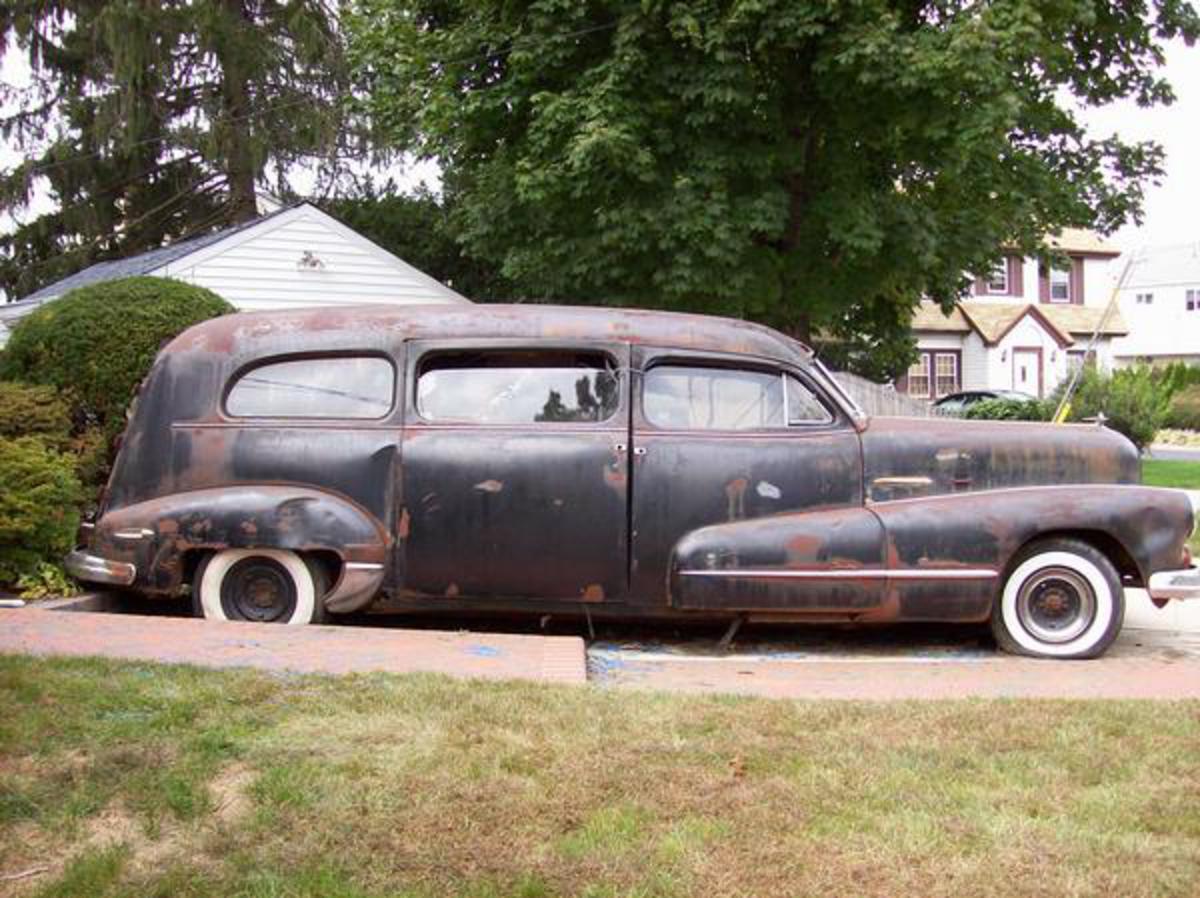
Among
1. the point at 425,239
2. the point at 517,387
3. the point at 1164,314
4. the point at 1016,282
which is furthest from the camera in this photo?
the point at 1164,314

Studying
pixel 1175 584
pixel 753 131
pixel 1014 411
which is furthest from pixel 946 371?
pixel 1175 584

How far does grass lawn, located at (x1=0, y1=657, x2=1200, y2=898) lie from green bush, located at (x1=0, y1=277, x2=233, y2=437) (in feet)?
13.8

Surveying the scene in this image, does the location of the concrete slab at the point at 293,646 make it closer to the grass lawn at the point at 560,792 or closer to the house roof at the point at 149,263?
the grass lawn at the point at 560,792

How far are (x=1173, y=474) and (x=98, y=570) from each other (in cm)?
1832

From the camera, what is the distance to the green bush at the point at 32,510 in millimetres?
7145

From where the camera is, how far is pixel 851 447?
22.0ft

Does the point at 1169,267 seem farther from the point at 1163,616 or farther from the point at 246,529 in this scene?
the point at 246,529

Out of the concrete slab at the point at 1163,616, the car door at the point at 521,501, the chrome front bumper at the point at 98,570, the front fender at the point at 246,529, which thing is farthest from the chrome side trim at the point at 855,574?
the chrome front bumper at the point at 98,570

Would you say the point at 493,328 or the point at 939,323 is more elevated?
the point at 939,323

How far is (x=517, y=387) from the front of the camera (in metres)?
6.93

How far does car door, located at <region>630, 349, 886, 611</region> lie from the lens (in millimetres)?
6453

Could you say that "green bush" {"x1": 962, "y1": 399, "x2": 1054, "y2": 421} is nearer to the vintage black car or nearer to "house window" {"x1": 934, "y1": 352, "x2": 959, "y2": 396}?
"house window" {"x1": 934, "y1": 352, "x2": 959, "y2": 396}

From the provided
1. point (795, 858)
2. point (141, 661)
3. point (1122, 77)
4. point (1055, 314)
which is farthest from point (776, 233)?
point (1055, 314)

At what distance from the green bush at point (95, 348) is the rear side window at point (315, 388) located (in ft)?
7.73
